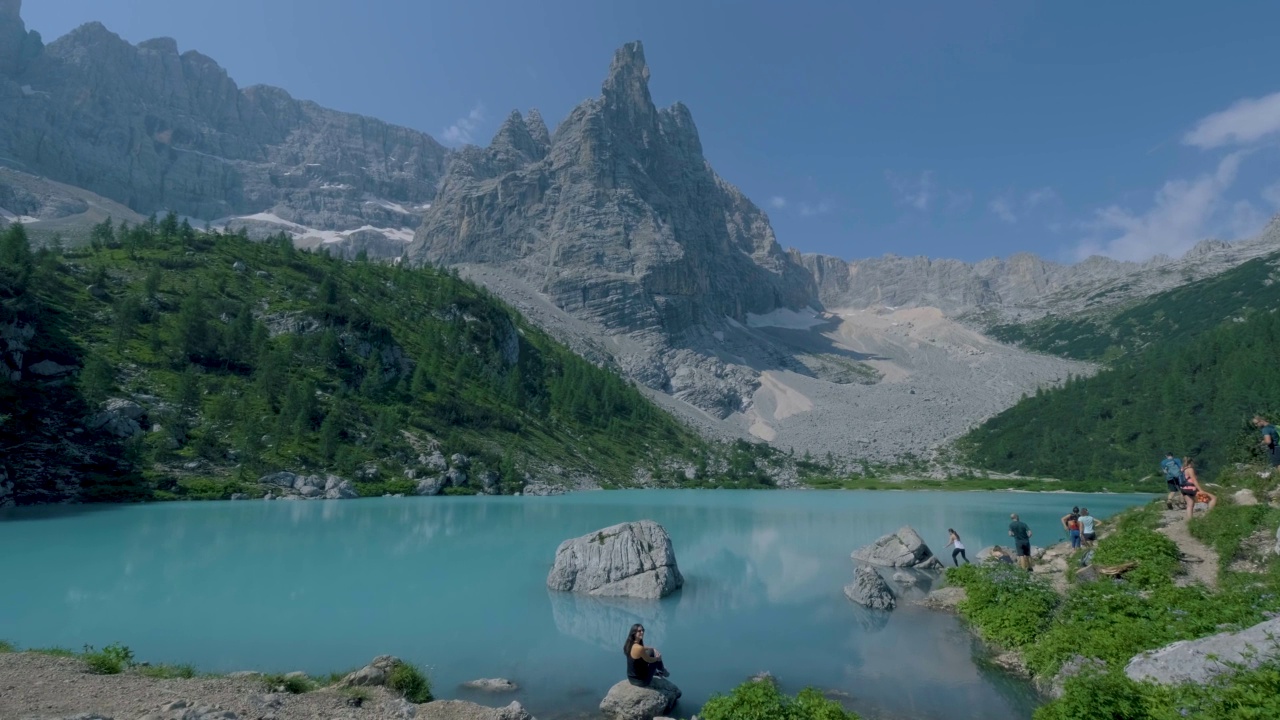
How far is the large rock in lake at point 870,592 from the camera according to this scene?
72.6 feet

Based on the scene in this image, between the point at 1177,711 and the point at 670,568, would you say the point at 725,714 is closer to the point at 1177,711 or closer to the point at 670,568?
the point at 1177,711

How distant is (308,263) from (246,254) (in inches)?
416

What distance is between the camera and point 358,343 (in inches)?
3666

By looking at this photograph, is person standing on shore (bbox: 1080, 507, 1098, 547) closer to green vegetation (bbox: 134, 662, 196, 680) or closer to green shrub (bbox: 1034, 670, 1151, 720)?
green shrub (bbox: 1034, 670, 1151, 720)

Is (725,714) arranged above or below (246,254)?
below

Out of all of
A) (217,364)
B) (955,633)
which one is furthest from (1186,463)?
(217,364)

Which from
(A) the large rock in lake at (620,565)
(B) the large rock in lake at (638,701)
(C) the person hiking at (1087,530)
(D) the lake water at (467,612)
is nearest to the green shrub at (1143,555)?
(D) the lake water at (467,612)

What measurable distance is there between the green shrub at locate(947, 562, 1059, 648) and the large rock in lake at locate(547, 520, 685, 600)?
1030cm

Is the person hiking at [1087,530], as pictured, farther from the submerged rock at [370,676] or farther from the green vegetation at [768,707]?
the submerged rock at [370,676]

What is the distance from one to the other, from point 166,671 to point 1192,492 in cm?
2802

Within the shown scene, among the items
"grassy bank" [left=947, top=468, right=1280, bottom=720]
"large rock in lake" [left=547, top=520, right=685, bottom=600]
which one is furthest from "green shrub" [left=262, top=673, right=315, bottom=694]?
"large rock in lake" [left=547, top=520, right=685, bottom=600]

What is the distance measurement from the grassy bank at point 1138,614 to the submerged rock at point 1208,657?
0.42m

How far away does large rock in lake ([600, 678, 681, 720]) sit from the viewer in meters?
12.6

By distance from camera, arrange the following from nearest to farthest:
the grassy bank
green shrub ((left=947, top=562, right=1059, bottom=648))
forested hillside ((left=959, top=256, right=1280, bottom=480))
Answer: the grassy bank, green shrub ((left=947, top=562, right=1059, bottom=648)), forested hillside ((left=959, top=256, right=1280, bottom=480))
